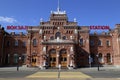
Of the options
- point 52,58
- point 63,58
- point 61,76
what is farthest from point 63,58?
point 61,76

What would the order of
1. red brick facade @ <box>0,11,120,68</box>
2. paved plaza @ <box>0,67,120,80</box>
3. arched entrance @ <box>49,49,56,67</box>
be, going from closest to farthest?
paved plaza @ <box>0,67,120,80</box> → arched entrance @ <box>49,49,56,67</box> → red brick facade @ <box>0,11,120,68</box>

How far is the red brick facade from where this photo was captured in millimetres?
57219

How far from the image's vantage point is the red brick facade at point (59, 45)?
57219mm

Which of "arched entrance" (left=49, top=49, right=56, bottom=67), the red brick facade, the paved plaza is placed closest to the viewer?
the paved plaza

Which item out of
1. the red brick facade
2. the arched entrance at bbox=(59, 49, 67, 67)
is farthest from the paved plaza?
the arched entrance at bbox=(59, 49, 67, 67)

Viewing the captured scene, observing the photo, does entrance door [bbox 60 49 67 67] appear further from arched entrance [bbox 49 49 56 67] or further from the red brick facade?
arched entrance [bbox 49 49 56 67]

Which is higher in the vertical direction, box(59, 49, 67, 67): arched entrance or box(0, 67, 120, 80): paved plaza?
box(59, 49, 67, 67): arched entrance

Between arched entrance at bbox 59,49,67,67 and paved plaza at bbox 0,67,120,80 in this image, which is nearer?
paved plaza at bbox 0,67,120,80

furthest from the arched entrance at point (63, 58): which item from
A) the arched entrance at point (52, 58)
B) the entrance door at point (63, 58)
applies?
the arched entrance at point (52, 58)

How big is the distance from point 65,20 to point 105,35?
522 inches

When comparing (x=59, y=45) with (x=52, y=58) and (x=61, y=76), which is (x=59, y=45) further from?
(x=61, y=76)

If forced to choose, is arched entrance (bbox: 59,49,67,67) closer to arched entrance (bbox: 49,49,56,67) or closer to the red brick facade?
the red brick facade

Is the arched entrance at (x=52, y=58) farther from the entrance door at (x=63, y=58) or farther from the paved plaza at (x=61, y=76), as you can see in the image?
the paved plaza at (x=61, y=76)

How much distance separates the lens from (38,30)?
63219 millimetres
